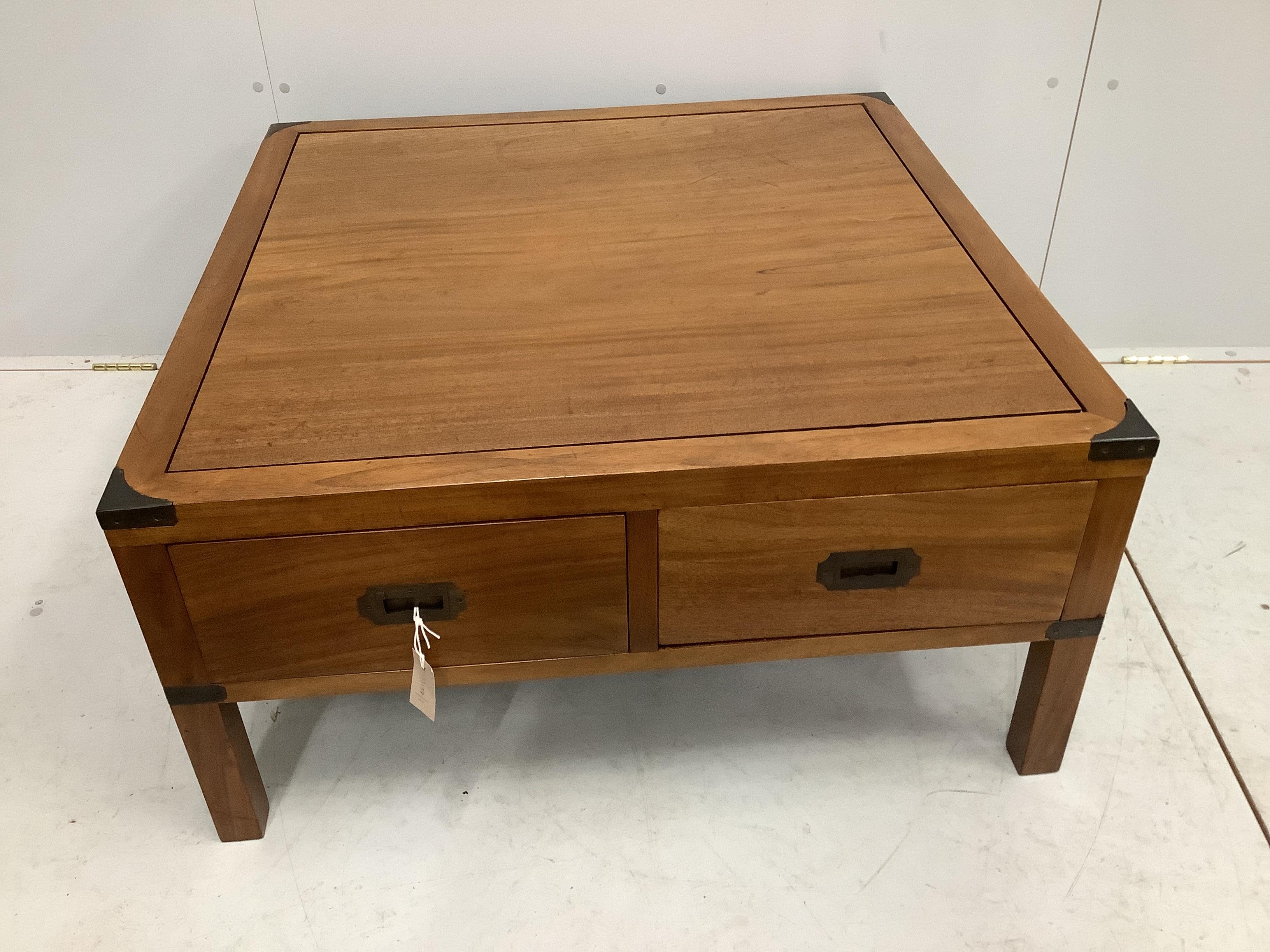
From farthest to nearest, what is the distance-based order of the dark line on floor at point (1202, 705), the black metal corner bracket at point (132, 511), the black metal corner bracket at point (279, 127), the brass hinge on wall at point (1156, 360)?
the brass hinge on wall at point (1156, 360), the black metal corner bracket at point (279, 127), the dark line on floor at point (1202, 705), the black metal corner bracket at point (132, 511)

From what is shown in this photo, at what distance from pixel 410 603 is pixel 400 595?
0.6 inches

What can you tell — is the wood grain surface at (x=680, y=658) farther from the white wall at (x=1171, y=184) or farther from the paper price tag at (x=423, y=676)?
the white wall at (x=1171, y=184)

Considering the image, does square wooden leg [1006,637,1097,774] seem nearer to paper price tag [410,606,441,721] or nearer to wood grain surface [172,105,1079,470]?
wood grain surface [172,105,1079,470]

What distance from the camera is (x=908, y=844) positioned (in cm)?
113

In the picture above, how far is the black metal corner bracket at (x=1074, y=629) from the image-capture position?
1082 millimetres

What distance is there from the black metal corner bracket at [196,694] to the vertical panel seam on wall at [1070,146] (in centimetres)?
116

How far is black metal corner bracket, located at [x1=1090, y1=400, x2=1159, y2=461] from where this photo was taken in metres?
0.95

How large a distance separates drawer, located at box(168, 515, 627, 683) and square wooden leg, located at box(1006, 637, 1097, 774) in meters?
0.44

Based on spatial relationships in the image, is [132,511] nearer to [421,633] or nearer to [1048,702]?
[421,633]

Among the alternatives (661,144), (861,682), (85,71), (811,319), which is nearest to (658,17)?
(661,144)

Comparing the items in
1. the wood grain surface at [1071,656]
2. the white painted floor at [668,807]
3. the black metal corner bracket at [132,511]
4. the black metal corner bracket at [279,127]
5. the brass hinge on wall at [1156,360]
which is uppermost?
the black metal corner bracket at [279,127]

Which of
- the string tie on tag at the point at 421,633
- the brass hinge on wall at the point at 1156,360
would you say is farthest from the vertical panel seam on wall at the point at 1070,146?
the string tie on tag at the point at 421,633

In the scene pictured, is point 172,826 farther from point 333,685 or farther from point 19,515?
point 19,515

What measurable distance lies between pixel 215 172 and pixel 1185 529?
1487mm
